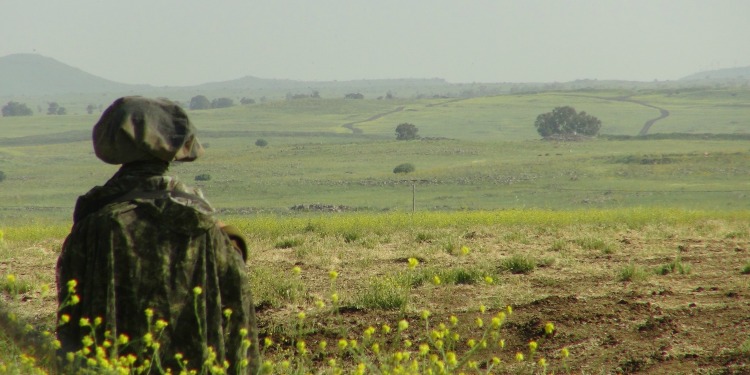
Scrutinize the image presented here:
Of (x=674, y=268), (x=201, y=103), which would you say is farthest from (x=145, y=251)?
(x=201, y=103)

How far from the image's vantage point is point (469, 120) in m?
114

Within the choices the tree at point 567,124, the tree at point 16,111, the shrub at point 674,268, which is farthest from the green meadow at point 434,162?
the tree at point 16,111

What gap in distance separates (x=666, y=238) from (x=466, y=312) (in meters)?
5.70

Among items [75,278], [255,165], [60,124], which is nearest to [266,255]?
[75,278]

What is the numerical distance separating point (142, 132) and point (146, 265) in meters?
0.63

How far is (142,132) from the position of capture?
4535mm

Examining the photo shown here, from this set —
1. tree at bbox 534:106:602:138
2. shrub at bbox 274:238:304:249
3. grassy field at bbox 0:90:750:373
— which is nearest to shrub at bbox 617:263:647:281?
grassy field at bbox 0:90:750:373

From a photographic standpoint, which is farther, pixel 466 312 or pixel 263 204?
pixel 263 204

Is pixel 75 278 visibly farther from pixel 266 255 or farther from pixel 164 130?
pixel 266 255

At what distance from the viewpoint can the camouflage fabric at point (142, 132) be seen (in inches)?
178

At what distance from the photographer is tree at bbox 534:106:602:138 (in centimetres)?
8725

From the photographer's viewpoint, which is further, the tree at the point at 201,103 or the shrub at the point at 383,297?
the tree at the point at 201,103

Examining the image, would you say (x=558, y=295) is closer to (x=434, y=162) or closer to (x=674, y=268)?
(x=674, y=268)

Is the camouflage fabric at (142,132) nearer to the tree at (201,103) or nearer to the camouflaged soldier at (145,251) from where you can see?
the camouflaged soldier at (145,251)
